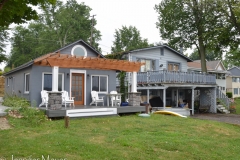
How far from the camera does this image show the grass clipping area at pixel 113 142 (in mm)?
6008

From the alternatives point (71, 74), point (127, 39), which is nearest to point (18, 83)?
point (71, 74)

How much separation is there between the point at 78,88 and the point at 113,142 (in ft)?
27.6

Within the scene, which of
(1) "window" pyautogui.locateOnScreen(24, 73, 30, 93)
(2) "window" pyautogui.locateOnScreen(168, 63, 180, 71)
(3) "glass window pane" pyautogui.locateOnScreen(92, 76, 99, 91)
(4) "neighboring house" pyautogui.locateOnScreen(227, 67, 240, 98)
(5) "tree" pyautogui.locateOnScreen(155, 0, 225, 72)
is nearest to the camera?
(1) "window" pyautogui.locateOnScreen(24, 73, 30, 93)

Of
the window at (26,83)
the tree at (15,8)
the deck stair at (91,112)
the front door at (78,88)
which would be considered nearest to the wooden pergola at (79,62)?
the window at (26,83)

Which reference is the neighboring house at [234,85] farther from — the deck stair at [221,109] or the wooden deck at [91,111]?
the wooden deck at [91,111]

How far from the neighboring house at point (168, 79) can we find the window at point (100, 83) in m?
3.93

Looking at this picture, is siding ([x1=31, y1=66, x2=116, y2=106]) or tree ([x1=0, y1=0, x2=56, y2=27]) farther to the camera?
siding ([x1=31, y1=66, x2=116, y2=106])

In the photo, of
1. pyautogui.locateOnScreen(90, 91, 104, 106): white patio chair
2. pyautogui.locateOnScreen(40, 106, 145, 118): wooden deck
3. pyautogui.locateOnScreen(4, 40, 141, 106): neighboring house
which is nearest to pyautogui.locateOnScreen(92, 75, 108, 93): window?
pyautogui.locateOnScreen(4, 40, 141, 106): neighboring house

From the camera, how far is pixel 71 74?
49.0ft

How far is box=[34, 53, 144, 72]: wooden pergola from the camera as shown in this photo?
11664mm

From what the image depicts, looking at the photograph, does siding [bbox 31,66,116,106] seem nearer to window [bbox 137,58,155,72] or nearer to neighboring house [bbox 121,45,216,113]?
neighboring house [bbox 121,45,216,113]

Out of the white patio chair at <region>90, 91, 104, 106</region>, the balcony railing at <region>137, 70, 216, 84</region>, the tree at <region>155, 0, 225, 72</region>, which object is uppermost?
the tree at <region>155, 0, 225, 72</region>

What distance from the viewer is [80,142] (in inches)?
271

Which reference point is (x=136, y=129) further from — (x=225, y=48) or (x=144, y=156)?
(x=225, y=48)
